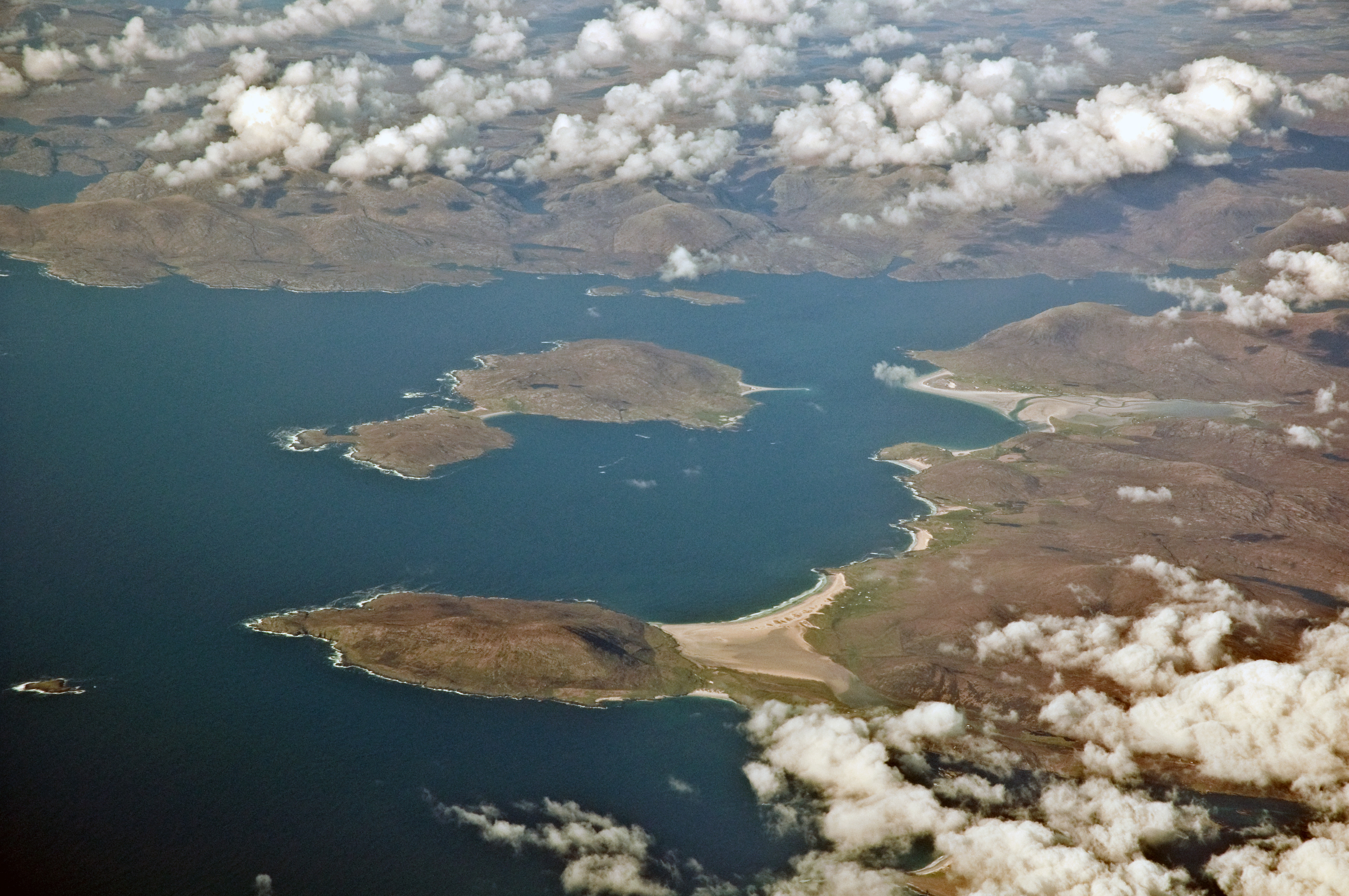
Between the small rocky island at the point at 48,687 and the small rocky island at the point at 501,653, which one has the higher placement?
the small rocky island at the point at 48,687

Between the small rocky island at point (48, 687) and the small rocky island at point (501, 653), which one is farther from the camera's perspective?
the small rocky island at point (501, 653)

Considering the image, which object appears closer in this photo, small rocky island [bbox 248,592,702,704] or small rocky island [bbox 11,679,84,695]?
small rocky island [bbox 11,679,84,695]

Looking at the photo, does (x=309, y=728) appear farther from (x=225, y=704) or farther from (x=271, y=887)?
(x=271, y=887)

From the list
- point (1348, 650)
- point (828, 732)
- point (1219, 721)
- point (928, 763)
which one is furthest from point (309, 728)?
point (1348, 650)

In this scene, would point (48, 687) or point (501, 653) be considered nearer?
point (48, 687)

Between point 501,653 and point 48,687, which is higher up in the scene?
point 48,687

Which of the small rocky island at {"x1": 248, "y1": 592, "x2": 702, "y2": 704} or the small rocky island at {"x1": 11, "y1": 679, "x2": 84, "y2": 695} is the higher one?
the small rocky island at {"x1": 11, "y1": 679, "x2": 84, "y2": 695}

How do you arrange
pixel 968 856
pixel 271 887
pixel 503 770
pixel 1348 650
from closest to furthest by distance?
1. pixel 271 887
2. pixel 968 856
3. pixel 503 770
4. pixel 1348 650

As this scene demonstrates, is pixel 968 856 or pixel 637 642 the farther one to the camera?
pixel 637 642
